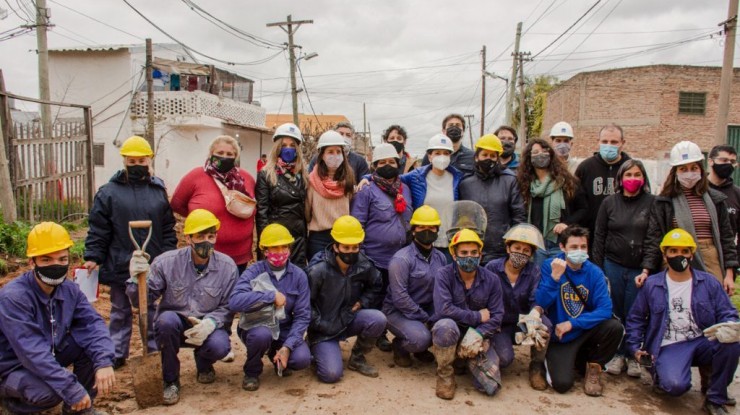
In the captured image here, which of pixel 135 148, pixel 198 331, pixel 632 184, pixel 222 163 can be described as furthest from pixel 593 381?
pixel 135 148

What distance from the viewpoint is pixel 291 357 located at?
4.53 meters

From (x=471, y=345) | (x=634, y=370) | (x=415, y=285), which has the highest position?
(x=415, y=285)

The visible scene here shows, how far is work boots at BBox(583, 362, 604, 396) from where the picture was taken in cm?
456

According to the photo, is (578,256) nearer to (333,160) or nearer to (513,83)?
(333,160)

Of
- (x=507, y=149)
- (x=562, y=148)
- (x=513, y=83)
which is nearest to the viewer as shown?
(x=562, y=148)

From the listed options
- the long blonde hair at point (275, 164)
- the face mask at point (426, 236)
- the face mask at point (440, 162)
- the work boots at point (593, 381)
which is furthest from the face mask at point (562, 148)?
the long blonde hair at point (275, 164)

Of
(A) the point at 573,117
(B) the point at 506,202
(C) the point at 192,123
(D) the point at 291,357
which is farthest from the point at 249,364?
(A) the point at 573,117

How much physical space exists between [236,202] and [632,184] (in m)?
3.62

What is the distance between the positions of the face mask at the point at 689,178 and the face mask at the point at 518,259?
157 cm

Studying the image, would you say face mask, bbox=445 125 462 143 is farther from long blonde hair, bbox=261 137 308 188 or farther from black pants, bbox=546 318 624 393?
black pants, bbox=546 318 624 393

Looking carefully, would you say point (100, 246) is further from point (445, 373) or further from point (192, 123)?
point (192, 123)

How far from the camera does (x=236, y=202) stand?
4957mm

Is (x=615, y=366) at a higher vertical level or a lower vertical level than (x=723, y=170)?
lower

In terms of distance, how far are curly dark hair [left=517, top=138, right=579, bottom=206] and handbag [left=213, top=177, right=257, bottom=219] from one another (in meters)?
2.66
